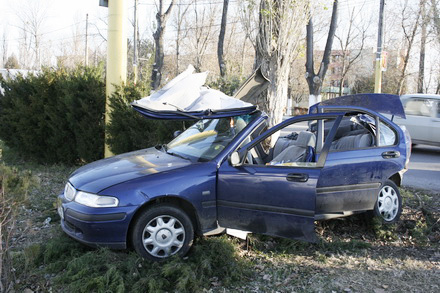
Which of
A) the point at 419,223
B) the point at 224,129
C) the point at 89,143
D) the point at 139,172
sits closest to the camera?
the point at 139,172

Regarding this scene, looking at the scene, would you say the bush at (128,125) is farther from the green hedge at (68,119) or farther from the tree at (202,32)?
the tree at (202,32)

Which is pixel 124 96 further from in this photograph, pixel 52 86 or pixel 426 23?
pixel 426 23

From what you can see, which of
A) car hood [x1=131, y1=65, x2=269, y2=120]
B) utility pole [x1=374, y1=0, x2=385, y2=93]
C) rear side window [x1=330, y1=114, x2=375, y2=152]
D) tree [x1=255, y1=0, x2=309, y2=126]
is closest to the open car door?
car hood [x1=131, y1=65, x2=269, y2=120]

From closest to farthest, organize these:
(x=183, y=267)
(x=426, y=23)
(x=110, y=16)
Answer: (x=183, y=267), (x=110, y=16), (x=426, y=23)

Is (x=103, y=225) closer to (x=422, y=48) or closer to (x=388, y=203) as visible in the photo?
(x=388, y=203)

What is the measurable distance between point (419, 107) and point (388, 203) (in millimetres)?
7954

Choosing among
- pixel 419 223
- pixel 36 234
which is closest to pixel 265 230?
pixel 419 223

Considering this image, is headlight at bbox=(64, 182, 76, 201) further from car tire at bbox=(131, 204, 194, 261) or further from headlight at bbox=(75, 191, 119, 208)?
car tire at bbox=(131, 204, 194, 261)

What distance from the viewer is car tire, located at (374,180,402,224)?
205 inches

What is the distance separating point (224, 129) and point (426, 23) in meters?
28.6

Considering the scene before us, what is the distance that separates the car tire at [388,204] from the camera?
521 cm

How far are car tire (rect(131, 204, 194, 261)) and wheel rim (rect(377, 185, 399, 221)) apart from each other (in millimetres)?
2607

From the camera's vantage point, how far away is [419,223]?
539cm

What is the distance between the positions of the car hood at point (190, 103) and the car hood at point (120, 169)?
54 centimetres
